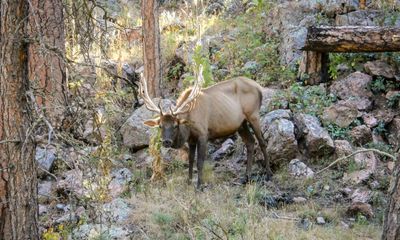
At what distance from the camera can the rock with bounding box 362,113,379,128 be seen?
9906 mm

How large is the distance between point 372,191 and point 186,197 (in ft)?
8.34

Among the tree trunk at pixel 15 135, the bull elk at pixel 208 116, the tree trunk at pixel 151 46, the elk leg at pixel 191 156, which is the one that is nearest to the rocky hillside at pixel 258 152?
the elk leg at pixel 191 156

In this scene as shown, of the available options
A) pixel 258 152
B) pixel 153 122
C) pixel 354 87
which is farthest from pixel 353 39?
pixel 153 122

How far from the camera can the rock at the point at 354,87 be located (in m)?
10.5

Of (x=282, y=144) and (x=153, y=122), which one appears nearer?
(x=153, y=122)

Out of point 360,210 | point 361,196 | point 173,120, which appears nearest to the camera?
point 360,210

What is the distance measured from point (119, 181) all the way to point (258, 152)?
2.39 meters

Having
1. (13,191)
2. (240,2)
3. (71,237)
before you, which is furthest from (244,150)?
(240,2)

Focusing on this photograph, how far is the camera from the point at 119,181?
8.72 meters

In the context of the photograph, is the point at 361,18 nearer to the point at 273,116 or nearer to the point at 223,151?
the point at 273,116

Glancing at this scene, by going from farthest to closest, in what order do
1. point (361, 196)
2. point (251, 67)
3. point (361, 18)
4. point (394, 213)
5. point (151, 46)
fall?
point (251, 67), point (361, 18), point (151, 46), point (361, 196), point (394, 213)

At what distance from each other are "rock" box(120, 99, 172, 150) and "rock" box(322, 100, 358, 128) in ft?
8.85

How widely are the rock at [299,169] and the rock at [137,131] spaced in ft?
7.78

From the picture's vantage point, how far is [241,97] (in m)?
9.29
